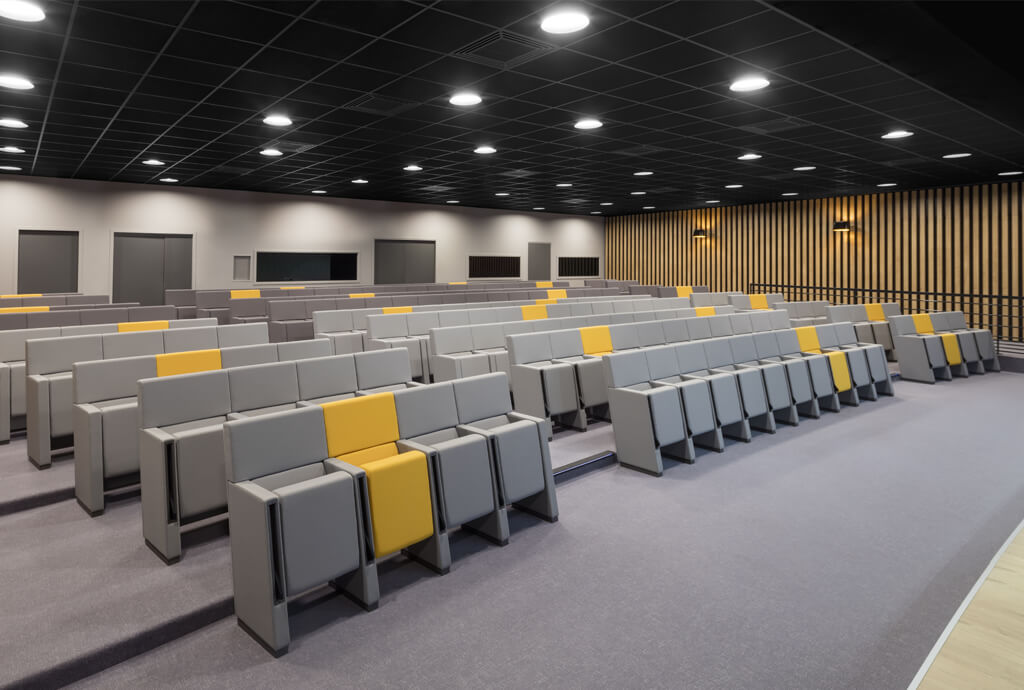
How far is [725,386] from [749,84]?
2.87 metres

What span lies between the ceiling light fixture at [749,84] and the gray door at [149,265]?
40.1 ft

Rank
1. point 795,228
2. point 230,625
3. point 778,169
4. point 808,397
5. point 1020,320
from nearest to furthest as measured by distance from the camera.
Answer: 1. point 230,625
2. point 808,397
3. point 778,169
4. point 1020,320
5. point 795,228

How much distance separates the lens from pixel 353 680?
251cm

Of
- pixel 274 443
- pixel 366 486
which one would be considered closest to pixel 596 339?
pixel 366 486

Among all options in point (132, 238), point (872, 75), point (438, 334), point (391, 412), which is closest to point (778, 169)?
point (872, 75)

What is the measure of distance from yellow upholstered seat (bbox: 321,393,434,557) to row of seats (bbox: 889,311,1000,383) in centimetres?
845

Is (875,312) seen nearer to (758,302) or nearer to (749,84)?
(758,302)

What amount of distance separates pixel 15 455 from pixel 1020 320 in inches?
601

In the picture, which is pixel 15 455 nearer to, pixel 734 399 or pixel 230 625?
pixel 230 625

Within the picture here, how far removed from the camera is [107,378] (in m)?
4.34

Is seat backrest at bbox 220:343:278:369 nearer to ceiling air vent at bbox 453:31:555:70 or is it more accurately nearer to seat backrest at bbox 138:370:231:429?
seat backrest at bbox 138:370:231:429

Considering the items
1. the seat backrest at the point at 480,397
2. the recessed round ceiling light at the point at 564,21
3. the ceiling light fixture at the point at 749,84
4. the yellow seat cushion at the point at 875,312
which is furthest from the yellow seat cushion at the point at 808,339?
the seat backrest at the point at 480,397

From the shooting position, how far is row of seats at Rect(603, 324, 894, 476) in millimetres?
5031

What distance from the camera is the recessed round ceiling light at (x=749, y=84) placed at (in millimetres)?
5805
